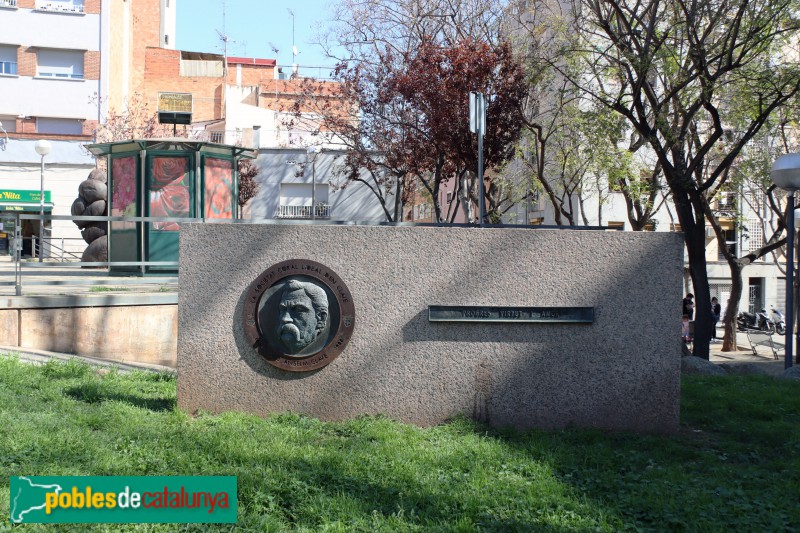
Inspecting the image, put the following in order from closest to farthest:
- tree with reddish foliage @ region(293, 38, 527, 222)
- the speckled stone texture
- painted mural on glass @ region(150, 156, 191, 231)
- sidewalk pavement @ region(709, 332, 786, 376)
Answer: the speckled stone texture
sidewalk pavement @ region(709, 332, 786, 376)
painted mural on glass @ region(150, 156, 191, 231)
tree with reddish foliage @ region(293, 38, 527, 222)

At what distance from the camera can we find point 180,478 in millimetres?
4309

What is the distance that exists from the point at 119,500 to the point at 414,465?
6.10 ft

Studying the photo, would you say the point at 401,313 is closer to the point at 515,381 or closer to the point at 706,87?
the point at 515,381

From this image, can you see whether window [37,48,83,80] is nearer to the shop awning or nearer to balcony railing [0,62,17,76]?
balcony railing [0,62,17,76]

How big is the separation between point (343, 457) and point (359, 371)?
1400 mm

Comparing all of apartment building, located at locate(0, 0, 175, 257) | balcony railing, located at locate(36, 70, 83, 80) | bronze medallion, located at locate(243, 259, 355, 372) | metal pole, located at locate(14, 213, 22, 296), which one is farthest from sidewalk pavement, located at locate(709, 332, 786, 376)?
balcony railing, located at locate(36, 70, 83, 80)

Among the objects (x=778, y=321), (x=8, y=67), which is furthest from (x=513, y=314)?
(x=8, y=67)

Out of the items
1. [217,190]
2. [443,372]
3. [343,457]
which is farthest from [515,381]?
[217,190]

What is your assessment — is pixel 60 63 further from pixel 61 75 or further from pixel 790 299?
pixel 790 299

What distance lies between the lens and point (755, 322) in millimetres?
34531

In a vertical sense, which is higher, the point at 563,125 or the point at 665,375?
the point at 563,125

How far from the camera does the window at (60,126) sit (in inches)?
1479

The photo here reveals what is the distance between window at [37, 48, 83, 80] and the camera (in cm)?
3759

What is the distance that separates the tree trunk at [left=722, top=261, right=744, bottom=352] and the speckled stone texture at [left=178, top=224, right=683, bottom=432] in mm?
17150
